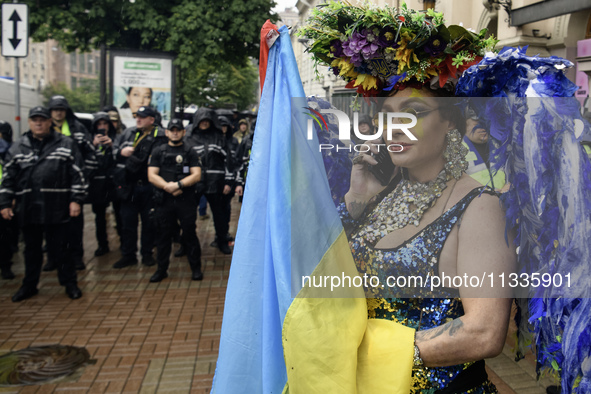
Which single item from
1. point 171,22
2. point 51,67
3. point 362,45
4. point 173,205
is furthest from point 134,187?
point 51,67

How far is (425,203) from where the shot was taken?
1.76m

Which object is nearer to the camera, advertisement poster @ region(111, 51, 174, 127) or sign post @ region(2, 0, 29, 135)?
sign post @ region(2, 0, 29, 135)

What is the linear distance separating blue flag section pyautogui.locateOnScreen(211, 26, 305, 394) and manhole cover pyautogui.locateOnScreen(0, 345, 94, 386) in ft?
10.7

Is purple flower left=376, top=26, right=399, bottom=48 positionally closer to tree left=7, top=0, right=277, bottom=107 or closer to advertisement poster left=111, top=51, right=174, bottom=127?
advertisement poster left=111, top=51, right=174, bottom=127

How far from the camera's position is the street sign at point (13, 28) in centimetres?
750

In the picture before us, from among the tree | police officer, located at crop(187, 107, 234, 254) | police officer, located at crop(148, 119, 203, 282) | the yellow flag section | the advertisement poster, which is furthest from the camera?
the tree

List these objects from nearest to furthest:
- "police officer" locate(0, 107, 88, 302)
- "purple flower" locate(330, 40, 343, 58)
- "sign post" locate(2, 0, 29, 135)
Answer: "purple flower" locate(330, 40, 343, 58)
"police officer" locate(0, 107, 88, 302)
"sign post" locate(2, 0, 29, 135)

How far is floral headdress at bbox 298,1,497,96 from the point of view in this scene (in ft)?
5.81

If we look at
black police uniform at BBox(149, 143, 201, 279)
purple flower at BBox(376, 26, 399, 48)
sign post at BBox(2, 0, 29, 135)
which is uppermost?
sign post at BBox(2, 0, 29, 135)

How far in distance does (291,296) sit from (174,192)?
5489 mm

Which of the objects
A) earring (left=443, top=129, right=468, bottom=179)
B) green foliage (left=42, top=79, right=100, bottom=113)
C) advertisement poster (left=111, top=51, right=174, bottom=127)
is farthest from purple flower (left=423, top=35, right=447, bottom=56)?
green foliage (left=42, top=79, right=100, bottom=113)

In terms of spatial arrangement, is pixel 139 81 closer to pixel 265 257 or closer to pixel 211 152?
pixel 211 152

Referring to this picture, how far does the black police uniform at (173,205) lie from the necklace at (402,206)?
537 cm

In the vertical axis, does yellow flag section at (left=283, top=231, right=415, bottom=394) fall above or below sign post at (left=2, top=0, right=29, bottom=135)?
below
